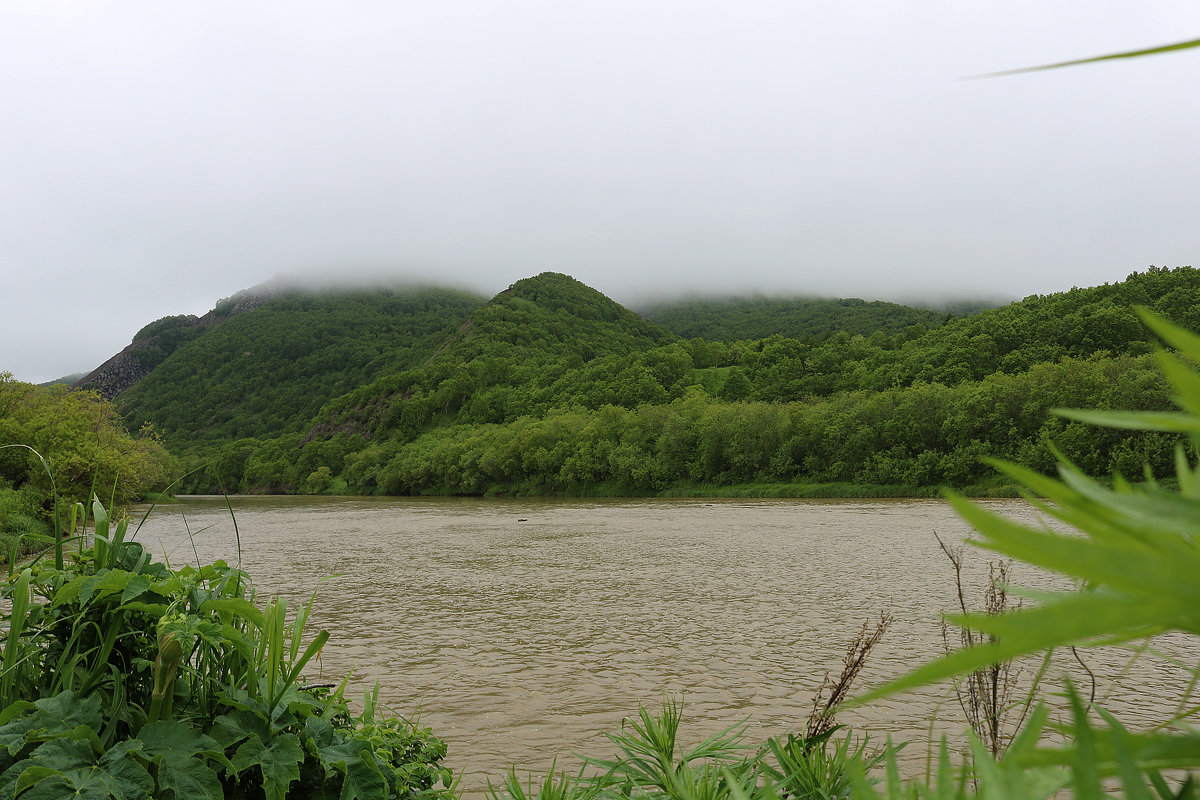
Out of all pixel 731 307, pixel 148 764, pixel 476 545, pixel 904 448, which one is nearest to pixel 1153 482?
pixel 148 764

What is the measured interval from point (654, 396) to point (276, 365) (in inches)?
3441

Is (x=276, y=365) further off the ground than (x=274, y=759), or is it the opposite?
(x=276, y=365)

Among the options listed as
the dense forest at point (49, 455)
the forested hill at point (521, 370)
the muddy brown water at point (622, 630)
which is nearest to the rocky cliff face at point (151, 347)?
the forested hill at point (521, 370)

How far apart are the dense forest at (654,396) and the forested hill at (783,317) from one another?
99 cm

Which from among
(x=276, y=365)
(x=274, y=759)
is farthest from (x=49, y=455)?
(x=276, y=365)

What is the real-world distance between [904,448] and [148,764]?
5248 centimetres

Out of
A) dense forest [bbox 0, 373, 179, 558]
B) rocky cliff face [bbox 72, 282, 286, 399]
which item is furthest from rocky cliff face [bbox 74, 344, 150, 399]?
dense forest [bbox 0, 373, 179, 558]

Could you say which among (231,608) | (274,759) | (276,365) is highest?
(276,365)

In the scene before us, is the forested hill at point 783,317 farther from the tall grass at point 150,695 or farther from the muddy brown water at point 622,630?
the tall grass at point 150,695

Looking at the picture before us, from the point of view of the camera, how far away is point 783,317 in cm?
13400

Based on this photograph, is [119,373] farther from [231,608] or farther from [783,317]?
[231,608]

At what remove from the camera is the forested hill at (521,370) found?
9125cm

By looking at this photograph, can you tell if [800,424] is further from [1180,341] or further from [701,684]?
[1180,341]

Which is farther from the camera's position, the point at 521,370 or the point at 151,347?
the point at 151,347
